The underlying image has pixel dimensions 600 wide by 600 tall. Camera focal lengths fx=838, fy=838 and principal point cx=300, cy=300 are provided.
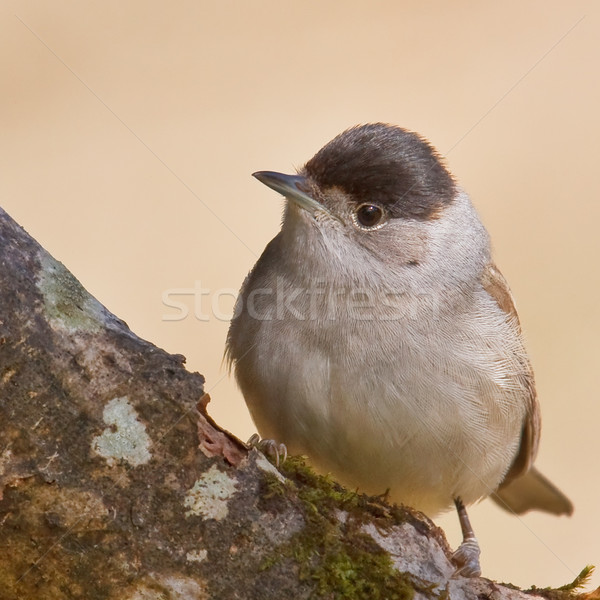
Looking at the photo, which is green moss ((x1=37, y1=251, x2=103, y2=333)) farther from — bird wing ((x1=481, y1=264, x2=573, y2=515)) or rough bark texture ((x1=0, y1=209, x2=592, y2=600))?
bird wing ((x1=481, y1=264, x2=573, y2=515))

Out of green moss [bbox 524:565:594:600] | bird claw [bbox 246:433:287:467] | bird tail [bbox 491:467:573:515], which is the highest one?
bird tail [bbox 491:467:573:515]

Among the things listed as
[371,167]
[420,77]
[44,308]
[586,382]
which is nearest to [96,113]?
[420,77]

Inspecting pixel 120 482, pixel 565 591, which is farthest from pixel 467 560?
pixel 120 482

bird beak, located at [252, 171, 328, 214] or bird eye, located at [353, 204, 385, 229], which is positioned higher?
bird eye, located at [353, 204, 385, 229]

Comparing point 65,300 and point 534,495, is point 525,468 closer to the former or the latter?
point 534,495

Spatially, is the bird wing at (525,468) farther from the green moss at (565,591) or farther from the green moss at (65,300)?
the green moss at (65,300)

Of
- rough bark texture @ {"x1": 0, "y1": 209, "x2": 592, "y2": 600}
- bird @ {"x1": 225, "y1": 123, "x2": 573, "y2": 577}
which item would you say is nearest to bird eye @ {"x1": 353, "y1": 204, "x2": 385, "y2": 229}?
bird @ {"x1": 225, "y1": 123, "x2": 573, "y2": 577}
